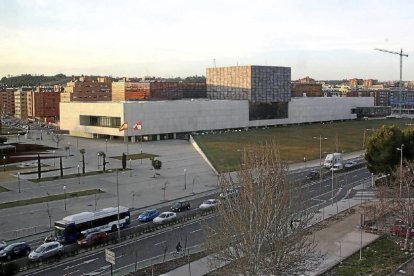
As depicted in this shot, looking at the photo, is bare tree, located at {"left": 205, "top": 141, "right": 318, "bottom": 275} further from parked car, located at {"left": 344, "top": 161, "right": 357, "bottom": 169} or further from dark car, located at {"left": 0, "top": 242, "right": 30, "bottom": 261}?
parked car, located at {"left": 344, "top": 161, "right": 357, "bottom": 169}

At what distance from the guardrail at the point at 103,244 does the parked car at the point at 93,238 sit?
0.18 m

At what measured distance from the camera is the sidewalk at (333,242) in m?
23.8

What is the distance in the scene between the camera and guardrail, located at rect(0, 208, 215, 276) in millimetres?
23930

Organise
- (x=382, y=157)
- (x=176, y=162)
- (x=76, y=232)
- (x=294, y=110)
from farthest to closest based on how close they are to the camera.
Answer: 1. (x=294, y=110)
2. (x=176, y=162)
3. (x=382, y=157)
4. (x=76, y=232)

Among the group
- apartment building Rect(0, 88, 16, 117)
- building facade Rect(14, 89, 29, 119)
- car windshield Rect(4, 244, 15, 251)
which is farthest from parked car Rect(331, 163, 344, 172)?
apartment building Rect(0, 88, 16, 117)

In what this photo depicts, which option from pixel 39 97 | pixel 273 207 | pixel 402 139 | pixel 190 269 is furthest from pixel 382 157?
pixel 39 97

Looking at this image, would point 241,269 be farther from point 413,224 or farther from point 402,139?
point 402,139

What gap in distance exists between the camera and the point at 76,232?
29.5 meters

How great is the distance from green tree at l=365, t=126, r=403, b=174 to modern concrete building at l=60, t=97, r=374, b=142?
47.4 meters

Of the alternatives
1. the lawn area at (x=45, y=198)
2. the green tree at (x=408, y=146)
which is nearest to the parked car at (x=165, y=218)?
the lawn area at (x=45, y=198)

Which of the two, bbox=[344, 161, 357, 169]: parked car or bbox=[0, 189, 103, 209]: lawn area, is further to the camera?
bbox=[344, 161, 357, 169]: parked car

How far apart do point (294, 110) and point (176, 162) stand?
5863cm

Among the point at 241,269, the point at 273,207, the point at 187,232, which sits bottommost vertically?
the point at 187,232

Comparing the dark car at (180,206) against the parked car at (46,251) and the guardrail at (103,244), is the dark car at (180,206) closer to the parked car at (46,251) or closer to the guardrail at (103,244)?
the guardrail at (103,244)
